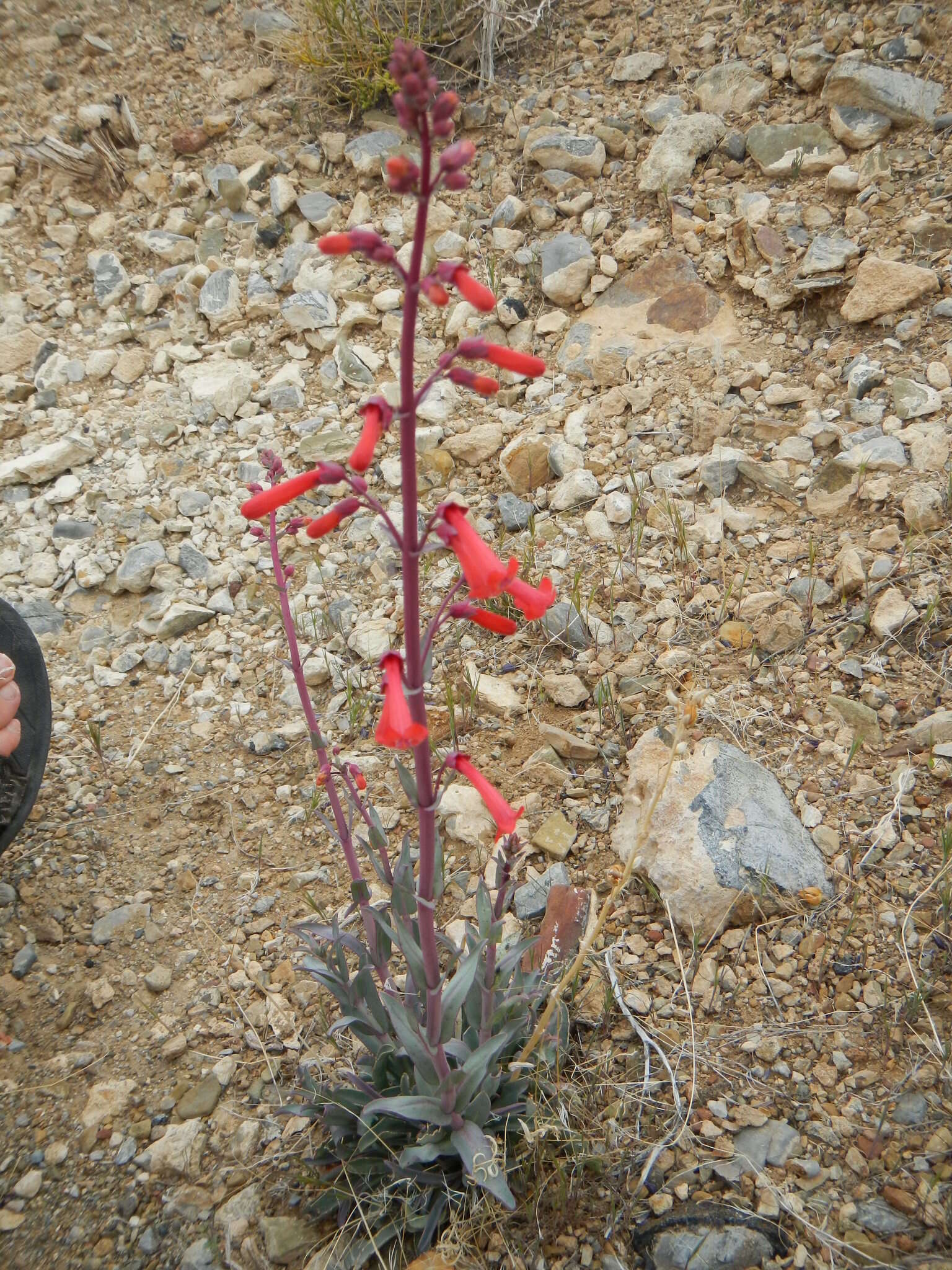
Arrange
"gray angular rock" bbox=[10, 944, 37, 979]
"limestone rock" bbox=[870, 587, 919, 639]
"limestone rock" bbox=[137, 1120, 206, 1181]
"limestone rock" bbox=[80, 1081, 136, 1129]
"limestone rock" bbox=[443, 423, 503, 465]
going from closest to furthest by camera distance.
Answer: "limestone rock" bbox=[137, 1120, 206, 1181] < "limestone rock" bbox=[80, 1081, 136, 1129] < "gray angular rock" bbox=[10, 944, 37, 979] < "limestone rock" bbox=[870, 587, 919, 639] < "limestone rock" bbox=[443, 423, 503, 465]

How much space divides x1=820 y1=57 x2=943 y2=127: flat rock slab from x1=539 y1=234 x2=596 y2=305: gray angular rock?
1.51 m

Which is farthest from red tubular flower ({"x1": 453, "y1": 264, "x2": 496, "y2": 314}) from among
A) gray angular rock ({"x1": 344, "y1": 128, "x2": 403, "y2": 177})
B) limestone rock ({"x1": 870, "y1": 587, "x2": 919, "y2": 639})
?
gray angular rock ({"x1": 344, "y1": 128, "x2": 403, "y2": 177})

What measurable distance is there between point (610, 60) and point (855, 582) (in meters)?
4.05

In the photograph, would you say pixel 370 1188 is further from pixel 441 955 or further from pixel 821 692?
pixel 821 692

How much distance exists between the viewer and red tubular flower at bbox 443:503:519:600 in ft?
6.21

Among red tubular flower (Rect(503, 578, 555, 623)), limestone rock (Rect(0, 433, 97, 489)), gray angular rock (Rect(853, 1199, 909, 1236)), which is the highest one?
red tubular flower (Rect(503, 578, 555, 623))

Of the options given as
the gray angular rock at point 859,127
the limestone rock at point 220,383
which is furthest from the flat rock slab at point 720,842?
the gray angular rock at point 859,127

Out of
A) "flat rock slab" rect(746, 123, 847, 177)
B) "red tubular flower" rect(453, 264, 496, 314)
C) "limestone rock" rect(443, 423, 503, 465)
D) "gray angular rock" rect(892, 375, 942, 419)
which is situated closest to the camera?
"red tubular flower" rect(453, 264, 496, 314)

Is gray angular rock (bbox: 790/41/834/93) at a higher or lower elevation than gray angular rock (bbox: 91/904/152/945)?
higher

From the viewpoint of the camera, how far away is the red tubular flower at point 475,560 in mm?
1893

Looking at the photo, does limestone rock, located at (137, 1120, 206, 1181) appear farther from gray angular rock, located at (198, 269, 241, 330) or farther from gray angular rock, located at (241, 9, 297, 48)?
gray angular rock, located at (241, 9, 297, 48)

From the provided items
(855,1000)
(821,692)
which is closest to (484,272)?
(821,692)

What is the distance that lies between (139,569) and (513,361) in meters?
3.19

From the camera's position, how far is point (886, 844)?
297cm
